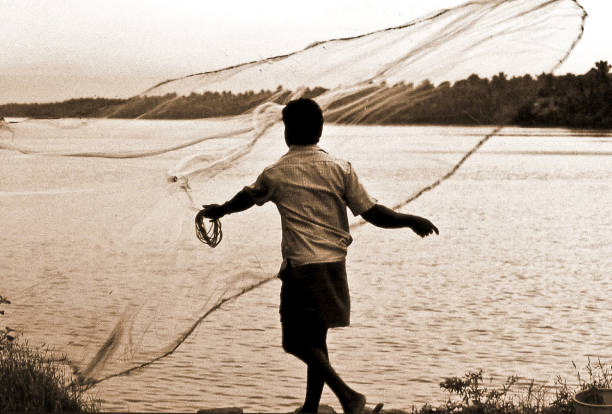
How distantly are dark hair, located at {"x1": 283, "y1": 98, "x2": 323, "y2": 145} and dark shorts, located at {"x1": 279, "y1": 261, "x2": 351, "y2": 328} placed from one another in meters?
0.60

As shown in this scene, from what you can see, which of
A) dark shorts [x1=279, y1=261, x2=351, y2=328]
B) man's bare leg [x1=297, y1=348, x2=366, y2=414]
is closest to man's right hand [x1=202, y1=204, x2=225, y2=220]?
dark shorts [x1=279, y1=261, x2=351, y2=328]

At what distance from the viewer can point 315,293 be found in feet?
14.0

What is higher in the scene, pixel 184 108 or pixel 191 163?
pixel 184 108


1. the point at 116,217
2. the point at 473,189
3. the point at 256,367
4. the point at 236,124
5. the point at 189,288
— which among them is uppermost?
the point at 236,124

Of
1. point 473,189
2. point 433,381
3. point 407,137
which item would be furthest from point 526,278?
point 473,189

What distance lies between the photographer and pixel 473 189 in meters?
35.5

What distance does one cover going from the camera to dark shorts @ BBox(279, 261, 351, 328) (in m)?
4.26

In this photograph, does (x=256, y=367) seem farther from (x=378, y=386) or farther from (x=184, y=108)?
(x=184, y=108)

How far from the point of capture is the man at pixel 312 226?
4.27 metres

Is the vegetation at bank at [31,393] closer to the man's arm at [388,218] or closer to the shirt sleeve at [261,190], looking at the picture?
the shirt sleeve at [261,190]

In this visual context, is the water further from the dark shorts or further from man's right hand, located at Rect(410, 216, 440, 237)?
the dark shorts

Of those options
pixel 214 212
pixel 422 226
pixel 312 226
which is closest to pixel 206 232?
pixel 214 212

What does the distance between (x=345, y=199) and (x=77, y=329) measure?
259 inches

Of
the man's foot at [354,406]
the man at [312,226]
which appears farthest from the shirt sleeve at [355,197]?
the man's foot at [354,406]
